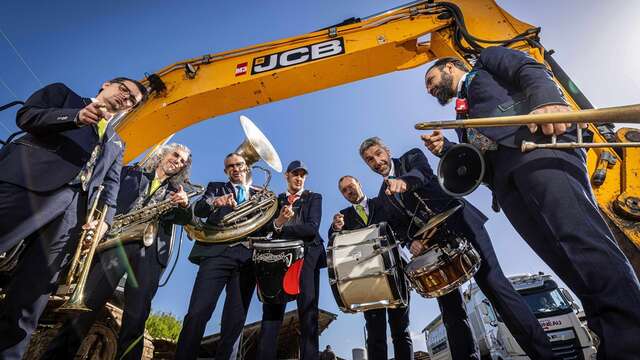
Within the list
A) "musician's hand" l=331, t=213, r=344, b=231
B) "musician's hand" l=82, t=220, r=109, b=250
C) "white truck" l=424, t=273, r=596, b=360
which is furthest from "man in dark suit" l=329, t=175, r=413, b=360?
"white truck" l=424, t=273, r=596, b=360

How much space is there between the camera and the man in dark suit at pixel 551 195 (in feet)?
4.20

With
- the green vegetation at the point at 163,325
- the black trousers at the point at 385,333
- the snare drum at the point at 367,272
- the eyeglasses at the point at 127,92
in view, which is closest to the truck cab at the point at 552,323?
the black trousers at the point at 385,333

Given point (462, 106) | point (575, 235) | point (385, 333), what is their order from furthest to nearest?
point (385, 333)
point (462, 106)
point (575, 235)

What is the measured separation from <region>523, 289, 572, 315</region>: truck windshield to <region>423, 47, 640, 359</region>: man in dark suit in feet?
35.5

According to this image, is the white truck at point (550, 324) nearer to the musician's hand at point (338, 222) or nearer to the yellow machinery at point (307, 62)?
the musician's hand at point (338, 222)

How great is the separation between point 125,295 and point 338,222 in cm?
240

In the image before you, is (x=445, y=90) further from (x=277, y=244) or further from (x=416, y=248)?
(x=277, y=244)

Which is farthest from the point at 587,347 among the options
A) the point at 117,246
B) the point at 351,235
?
the point at 117,246

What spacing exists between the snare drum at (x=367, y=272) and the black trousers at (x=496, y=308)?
1.54 ft

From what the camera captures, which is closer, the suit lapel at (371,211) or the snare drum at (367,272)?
the snare drum at (367,272)

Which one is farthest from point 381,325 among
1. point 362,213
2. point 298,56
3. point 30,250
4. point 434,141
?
point 298,56

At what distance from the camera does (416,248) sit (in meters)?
3.16

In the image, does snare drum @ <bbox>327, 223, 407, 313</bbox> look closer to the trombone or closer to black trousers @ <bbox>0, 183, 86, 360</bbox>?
the trombone

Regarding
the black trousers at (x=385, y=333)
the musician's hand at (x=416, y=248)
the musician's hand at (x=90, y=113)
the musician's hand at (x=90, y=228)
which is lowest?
the black trousers at (x=385, y=333)
